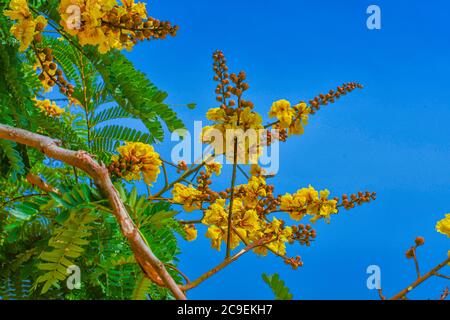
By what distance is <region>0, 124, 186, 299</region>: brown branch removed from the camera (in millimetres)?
1276

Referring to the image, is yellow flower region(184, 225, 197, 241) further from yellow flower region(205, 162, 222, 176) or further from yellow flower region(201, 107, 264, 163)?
yellow flower region(201, 107, 264, 163)

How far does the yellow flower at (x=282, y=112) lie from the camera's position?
7.04 ft

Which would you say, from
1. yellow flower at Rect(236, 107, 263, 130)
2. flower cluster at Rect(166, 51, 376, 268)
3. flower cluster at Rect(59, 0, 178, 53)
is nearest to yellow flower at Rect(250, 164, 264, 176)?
flower cluster at Rect(166, 51, 376, 268)

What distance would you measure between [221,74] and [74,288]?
4.19 ft

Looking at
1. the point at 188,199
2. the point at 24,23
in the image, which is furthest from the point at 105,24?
the point at 188,199

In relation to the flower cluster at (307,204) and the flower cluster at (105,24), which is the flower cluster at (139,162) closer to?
the flower cluster at (105,24)

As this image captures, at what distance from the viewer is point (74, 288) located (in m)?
2.50

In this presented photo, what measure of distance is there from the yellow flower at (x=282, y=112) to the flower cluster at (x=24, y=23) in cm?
101

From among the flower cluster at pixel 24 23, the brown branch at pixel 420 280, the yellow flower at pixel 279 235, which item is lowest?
the brown branch at pixel 420 280

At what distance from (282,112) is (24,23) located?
3.66ft

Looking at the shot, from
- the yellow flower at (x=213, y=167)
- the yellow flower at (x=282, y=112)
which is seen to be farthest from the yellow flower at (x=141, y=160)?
the yellow flower at (x=213, y=167)

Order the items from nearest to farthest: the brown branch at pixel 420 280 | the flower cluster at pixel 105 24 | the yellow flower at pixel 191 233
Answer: the brown branch at pixel 420 280 < the flower cluster at pixel 105 24 < the yellow flower at pixel 191 233
